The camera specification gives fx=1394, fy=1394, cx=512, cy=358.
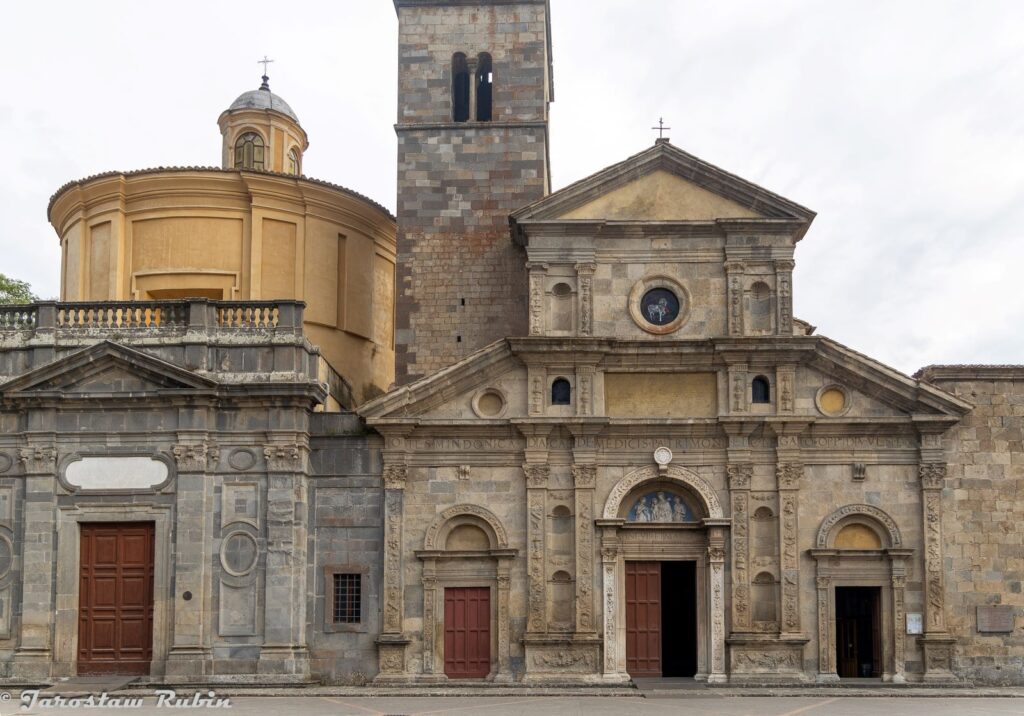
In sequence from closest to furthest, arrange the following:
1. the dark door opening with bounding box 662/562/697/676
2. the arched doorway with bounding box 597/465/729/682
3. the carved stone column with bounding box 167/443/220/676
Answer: the carved stone column with bounding box 167/443/220/676, the arched doorway with bounding box 597/465/729/682, the dark door opening with bounding box 662/562/697/676

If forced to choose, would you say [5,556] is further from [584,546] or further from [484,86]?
[484,86]

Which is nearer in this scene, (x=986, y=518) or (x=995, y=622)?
(x=995, y=622)

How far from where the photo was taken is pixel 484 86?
35.8 meters

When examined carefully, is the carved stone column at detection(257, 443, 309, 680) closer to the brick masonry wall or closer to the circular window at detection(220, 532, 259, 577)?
the circular window at detection(220, 532, 259, 577)

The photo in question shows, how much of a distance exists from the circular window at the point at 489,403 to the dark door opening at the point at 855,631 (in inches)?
335

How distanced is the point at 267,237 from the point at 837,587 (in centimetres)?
1657

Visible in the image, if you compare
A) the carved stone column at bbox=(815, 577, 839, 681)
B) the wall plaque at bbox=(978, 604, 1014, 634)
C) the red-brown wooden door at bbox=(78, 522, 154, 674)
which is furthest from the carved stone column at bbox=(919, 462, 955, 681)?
the red-brown wooden door at bbox=(78, 522, 154, 674)

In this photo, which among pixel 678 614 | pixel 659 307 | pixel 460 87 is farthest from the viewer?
pixel 460 87

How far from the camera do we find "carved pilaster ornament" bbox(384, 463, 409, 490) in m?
30.2

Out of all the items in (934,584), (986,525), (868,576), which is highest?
(986,525)

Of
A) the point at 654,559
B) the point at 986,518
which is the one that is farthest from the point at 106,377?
the point at 986,518

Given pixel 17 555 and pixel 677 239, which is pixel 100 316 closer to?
pixel 17 555

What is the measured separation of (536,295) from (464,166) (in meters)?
5.64

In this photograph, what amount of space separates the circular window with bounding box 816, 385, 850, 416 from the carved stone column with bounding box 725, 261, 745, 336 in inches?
88.1
